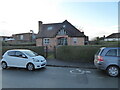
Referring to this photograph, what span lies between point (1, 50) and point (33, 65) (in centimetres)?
903

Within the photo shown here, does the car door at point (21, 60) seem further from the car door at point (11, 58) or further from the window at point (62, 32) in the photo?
the window at point (62, 32)

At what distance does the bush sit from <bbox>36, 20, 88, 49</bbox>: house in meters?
10.2

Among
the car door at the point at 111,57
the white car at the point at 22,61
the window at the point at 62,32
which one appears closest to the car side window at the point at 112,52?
the car door at the point at 111,57

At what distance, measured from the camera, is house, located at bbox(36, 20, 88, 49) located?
21.2m

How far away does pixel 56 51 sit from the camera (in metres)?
11.5

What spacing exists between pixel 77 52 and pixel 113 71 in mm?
5018

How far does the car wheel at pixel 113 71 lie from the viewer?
559 cm

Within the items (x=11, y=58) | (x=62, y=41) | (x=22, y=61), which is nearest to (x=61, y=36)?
(x=62, y=41)

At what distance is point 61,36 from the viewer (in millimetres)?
21219

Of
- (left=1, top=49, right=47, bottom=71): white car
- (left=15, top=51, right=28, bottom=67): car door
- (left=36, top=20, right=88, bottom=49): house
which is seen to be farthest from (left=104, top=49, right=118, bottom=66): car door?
(left=36, top=20, right=88, bottom=49): house

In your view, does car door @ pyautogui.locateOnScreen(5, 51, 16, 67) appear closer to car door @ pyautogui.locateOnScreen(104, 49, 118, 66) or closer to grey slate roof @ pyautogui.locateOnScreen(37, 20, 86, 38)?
car door @ pyautogui.locateOnScreen(104, 49, 118, 66)

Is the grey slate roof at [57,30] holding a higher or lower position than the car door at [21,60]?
higher

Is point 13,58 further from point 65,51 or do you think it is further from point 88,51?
point 88,51

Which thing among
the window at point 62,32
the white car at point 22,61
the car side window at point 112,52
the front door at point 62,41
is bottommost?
the white car at point 22,61
